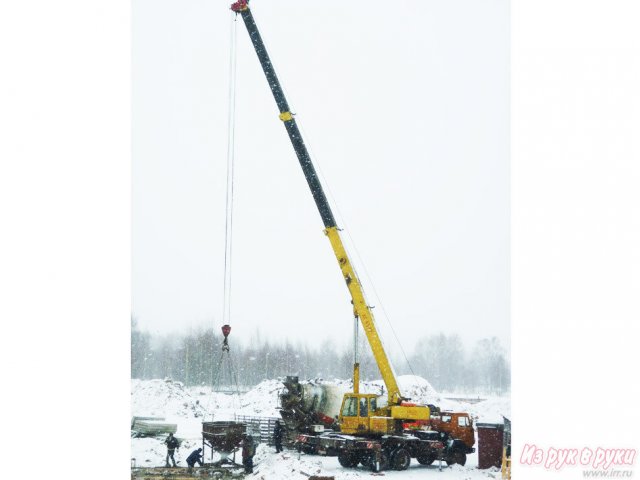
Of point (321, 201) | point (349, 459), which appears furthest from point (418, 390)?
point (321, 201)

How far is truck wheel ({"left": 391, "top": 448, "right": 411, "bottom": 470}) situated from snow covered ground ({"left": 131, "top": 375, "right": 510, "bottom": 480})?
11 centimetres

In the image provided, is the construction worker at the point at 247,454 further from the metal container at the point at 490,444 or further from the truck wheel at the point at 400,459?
the metal container at the point at 490,444

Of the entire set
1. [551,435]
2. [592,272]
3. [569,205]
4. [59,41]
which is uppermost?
[59,41]

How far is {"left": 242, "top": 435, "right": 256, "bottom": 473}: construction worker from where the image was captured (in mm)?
9469

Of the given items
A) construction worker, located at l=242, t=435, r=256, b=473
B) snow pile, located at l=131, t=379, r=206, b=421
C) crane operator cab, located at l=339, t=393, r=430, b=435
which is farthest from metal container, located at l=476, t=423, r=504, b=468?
snow pile, located at l=131, t=379, r=206, b=421

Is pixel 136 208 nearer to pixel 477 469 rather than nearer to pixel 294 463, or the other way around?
pixel 294 463

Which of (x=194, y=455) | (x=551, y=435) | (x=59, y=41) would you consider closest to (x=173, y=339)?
(x=194, y=455)

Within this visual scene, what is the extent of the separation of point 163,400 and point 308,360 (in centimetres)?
340

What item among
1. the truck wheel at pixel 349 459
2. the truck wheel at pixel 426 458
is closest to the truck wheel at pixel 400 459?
the truck wheel at pixel 426 458

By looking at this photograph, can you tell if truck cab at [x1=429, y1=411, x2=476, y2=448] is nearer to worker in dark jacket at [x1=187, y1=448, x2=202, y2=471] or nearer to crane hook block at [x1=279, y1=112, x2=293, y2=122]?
worker in dark jacket at [x1=187, y1=448, x2=202, y2=471]

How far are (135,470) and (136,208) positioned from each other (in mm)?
3768

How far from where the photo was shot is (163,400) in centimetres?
1105

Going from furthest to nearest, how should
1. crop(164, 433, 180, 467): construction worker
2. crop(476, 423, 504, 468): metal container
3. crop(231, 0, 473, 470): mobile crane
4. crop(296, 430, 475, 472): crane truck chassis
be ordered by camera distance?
crop(164, 433, 180, 467): construction worker, crop(231, 0, 473, 470): mobile crane, crop(296, 430, 475, 472): crane truck chassis, crop(476, 423, 504, 468): metal container

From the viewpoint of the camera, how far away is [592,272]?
7797mm
